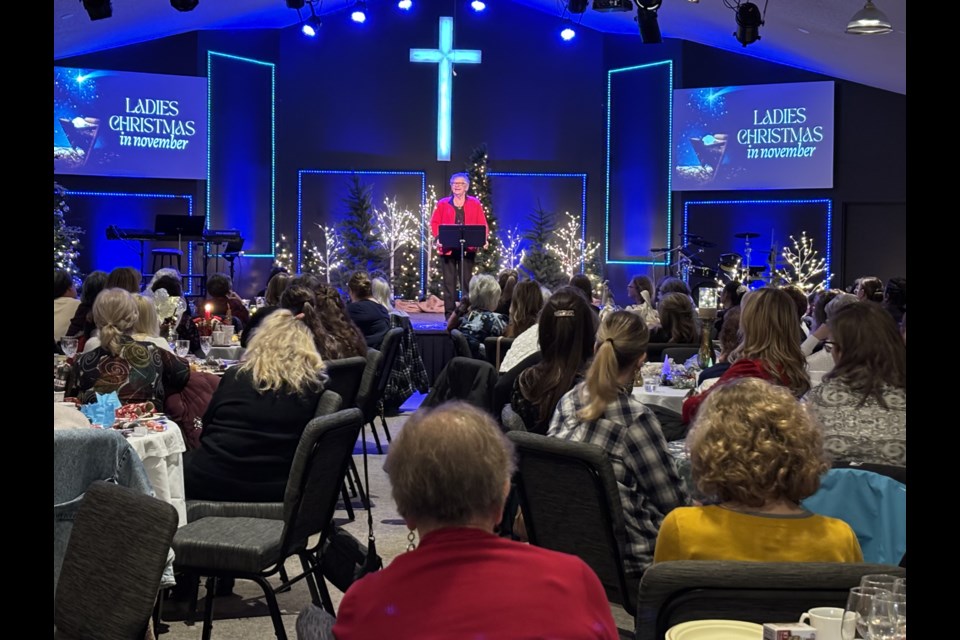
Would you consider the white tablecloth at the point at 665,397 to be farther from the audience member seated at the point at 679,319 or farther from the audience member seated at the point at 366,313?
the audience member seated at the point at 366,313

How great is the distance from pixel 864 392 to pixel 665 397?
1.94 m

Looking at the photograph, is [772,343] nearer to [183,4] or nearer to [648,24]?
[183,4]

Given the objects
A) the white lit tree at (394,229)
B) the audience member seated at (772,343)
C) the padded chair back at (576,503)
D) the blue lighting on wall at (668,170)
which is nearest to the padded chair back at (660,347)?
the audience member seated at (772,343)

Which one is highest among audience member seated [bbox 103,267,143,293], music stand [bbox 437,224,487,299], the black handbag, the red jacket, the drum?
the red jacket

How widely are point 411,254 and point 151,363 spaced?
1210 cm

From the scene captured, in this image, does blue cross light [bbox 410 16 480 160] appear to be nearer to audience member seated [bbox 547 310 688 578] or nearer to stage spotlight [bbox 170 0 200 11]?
stage spotlight [bbox 170 0 200 11]

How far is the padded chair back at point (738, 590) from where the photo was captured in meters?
2.08

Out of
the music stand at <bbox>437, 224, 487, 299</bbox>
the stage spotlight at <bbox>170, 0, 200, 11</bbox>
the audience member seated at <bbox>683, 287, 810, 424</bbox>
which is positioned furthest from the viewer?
the music stand at <bbox>437, 224, 487, 299</bbox>

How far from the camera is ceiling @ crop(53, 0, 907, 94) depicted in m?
12.8

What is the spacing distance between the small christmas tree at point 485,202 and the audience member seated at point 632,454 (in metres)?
13.0

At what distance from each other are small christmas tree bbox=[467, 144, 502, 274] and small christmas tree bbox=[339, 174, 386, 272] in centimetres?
154

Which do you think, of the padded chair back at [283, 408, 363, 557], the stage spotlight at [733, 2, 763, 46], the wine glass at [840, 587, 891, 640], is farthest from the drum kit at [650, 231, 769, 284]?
the wine glass at [840, 587, 891, 640]
